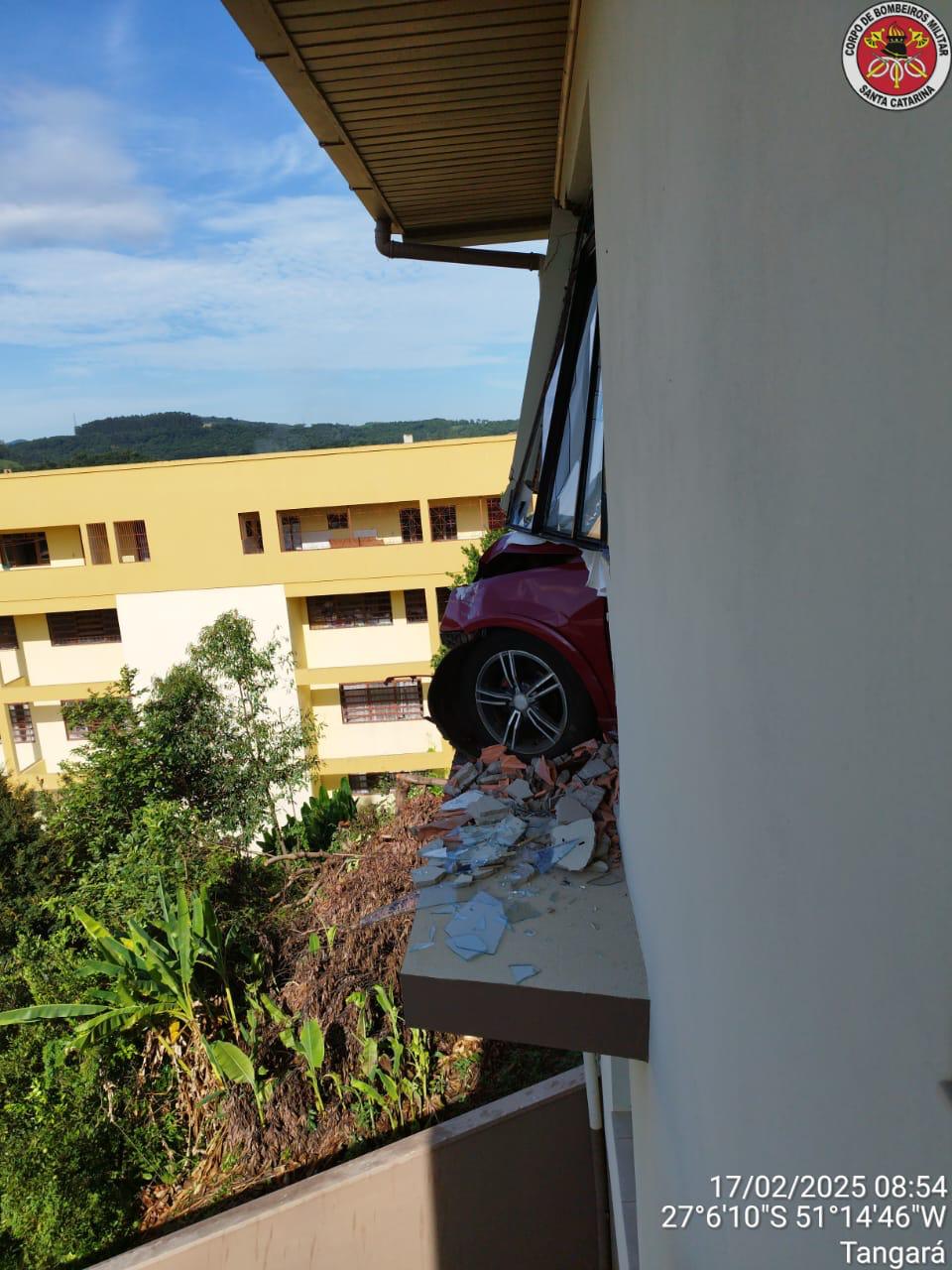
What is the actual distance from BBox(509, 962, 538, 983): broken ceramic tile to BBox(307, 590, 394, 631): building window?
24.8 metres

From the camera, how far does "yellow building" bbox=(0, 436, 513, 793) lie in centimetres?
2483

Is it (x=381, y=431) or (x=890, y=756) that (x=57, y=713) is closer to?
(x=381, y=431)

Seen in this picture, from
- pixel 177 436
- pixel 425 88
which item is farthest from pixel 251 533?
pixel 177 436

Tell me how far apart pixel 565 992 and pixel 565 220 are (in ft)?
11.5

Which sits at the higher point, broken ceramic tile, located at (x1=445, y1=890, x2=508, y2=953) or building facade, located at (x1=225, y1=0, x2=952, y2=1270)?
building facade, located at (x1=225, y1=0, x2=952, y2=1270)

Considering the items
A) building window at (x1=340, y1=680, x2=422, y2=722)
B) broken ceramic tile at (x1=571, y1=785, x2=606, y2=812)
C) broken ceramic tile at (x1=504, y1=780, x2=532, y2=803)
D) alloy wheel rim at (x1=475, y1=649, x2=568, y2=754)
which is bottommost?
building window at (x1=340, y1=680, x2=422, y2=722)

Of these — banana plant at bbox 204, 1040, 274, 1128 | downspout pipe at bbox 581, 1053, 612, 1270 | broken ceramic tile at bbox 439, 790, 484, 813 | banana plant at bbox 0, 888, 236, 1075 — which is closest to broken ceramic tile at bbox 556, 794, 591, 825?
broken ceramic tile at bbox 439, 790, 484, 813

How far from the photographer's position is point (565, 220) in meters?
4.22

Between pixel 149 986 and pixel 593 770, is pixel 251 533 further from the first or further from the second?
pixel 593 770

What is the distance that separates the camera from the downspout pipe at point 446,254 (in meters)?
6.04

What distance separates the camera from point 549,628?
427cm

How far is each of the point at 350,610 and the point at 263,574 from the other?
3193 mm

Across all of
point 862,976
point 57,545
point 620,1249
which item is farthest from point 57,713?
point 862,976

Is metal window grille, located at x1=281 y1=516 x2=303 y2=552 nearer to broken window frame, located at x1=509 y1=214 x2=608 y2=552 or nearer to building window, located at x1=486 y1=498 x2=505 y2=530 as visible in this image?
building window, located at x1=486 y1=498 x2=505 y2=530
